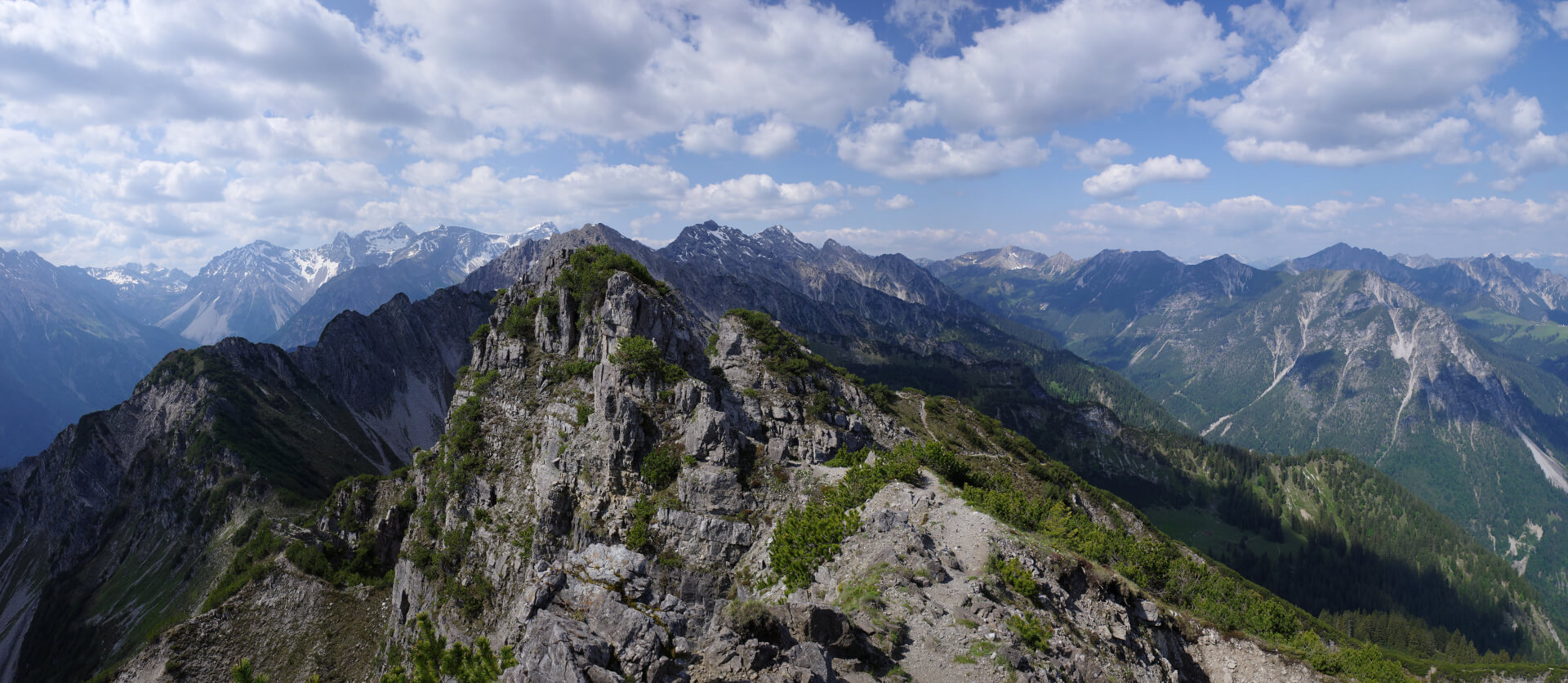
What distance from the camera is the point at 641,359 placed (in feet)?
164

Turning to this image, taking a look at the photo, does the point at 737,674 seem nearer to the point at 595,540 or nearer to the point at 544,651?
the point at 544,651

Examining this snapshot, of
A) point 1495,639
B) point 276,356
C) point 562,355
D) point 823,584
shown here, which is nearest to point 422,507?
point 562,355

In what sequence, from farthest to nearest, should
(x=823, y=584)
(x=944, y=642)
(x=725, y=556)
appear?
(x=725, y=556) → (x=823, y=584) → (x=944, y=642)

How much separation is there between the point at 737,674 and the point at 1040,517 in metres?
39.6

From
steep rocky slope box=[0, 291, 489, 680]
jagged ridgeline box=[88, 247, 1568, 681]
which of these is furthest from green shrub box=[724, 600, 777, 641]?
steep rocky slope box=[0, 291, 489, 680]

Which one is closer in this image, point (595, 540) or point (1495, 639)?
point (595, 540)

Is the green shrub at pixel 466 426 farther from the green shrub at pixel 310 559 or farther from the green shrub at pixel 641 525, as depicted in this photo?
the green shrub at pixel 641 525

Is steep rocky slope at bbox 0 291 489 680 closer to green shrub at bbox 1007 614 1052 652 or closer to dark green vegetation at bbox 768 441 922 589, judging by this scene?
dark green vegetation at bbox 768 441 922 589

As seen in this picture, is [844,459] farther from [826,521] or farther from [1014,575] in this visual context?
[1014,575]

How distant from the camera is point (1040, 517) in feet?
167

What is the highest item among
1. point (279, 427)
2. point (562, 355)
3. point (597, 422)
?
point (562, 355)

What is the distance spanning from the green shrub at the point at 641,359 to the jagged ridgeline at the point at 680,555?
25cm

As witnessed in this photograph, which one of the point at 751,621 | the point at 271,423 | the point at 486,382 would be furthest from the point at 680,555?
the point at 271,423

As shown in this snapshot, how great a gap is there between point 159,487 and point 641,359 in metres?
118
